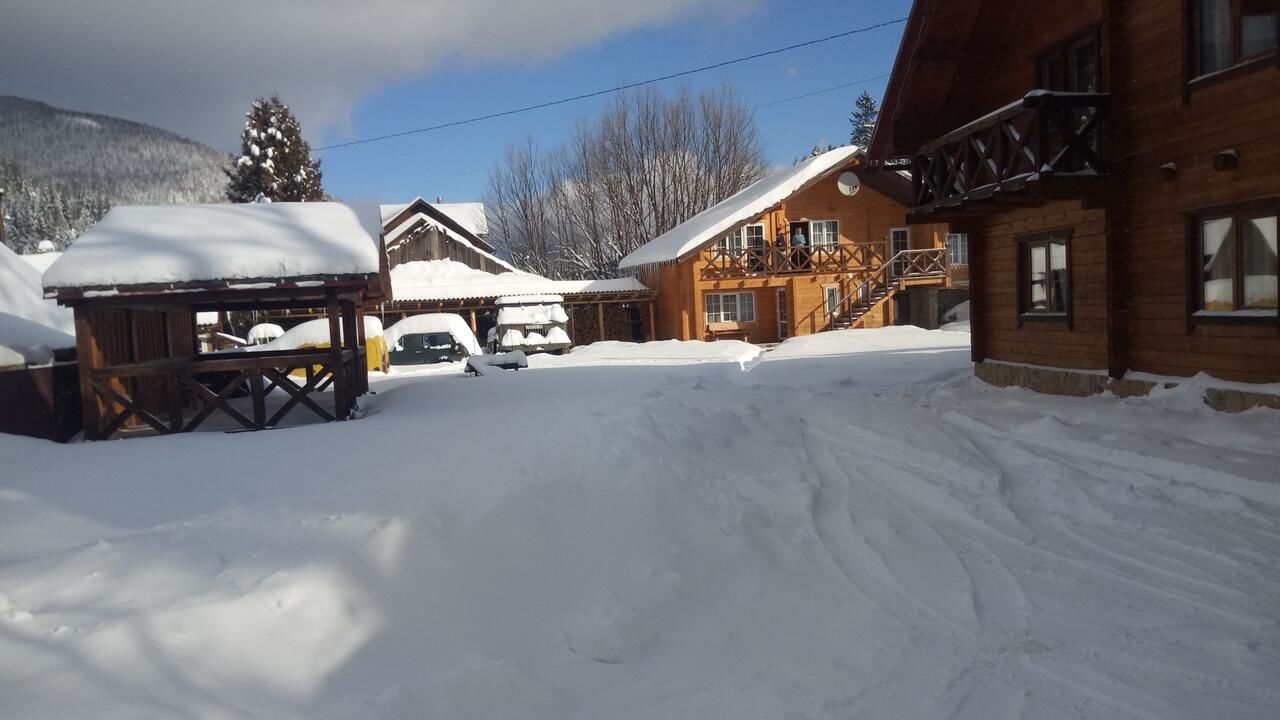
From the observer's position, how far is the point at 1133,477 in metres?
7.75

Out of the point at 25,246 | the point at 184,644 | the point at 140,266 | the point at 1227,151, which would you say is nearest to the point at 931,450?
the point at 1227,151

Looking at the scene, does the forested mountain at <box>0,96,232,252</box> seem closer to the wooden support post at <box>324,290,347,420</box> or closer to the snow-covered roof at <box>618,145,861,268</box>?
the snow-covered roof at <box>618,145,861,268</box>

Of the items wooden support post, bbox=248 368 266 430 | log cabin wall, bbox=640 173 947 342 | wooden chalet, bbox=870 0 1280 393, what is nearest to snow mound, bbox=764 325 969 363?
log cabin wall, bbox=640 173 947 342

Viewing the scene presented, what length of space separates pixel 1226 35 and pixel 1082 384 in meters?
4.93

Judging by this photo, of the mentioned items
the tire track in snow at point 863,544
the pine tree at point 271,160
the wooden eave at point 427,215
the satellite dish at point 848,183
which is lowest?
the tire track in snow at point 863,544

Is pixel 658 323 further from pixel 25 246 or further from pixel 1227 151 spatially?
pixel 25 246

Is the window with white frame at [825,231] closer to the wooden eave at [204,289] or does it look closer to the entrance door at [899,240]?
the entrance door at [899,240]

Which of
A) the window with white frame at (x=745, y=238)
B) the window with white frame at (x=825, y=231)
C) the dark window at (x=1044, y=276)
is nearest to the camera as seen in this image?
the dark window at (x=1044, y=276)

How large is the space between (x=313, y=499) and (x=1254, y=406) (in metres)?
10.0

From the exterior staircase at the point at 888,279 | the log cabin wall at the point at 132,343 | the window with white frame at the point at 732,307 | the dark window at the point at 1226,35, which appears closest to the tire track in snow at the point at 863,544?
the dark window at the point at 1226,35

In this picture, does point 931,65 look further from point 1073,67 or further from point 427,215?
point 427,215

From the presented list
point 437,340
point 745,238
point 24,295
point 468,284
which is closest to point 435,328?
point 437,340

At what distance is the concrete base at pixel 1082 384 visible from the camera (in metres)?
9.76

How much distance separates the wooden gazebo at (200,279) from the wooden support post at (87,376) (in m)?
0.01
